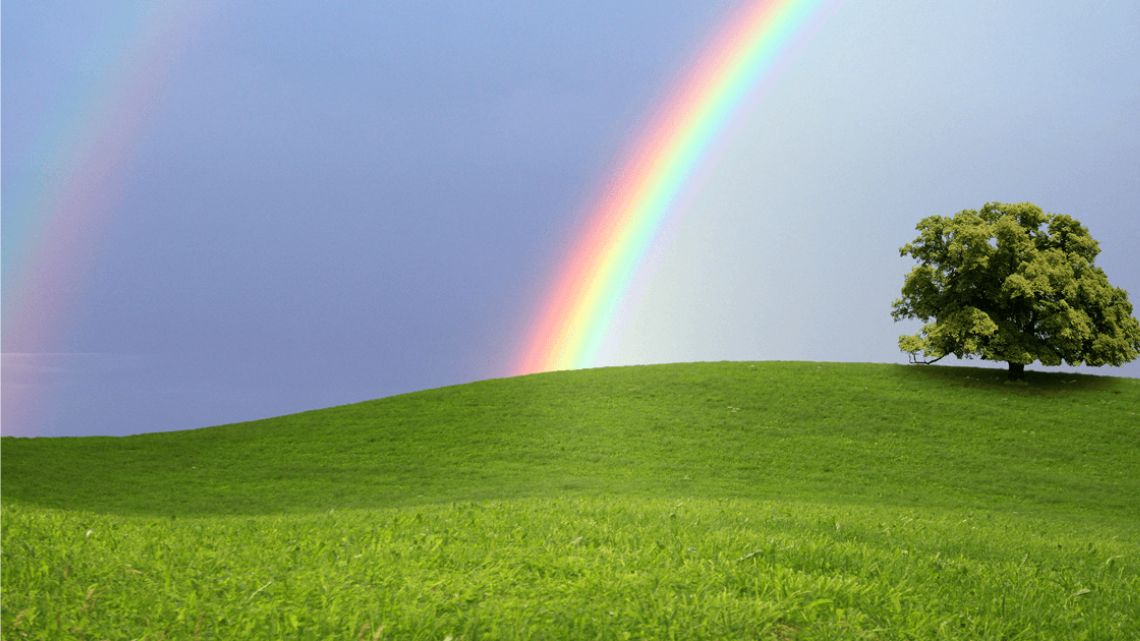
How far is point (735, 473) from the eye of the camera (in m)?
29.2

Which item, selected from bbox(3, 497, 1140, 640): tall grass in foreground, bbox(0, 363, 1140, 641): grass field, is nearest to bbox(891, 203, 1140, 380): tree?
bbox(0, 363, 1140, 641): grass field

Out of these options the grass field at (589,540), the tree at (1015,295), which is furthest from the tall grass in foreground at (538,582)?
the tree at (1015,295)

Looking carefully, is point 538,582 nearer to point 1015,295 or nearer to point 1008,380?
point 1015,295

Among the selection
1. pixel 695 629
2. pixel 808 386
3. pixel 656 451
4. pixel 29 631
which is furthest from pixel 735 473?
pixel 29 631

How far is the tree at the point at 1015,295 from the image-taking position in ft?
132

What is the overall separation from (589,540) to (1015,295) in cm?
3647

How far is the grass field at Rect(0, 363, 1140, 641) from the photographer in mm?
7598

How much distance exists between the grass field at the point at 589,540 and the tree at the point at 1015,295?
691 centimetres

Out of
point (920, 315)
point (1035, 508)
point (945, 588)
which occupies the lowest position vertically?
point (1035, 508)

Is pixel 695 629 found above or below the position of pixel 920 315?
below

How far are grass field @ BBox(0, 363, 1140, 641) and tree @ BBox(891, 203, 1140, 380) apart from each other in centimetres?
691

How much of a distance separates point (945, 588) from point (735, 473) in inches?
794

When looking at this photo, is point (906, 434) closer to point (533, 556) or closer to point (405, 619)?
point (533, 556)

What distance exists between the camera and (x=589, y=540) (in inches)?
408
